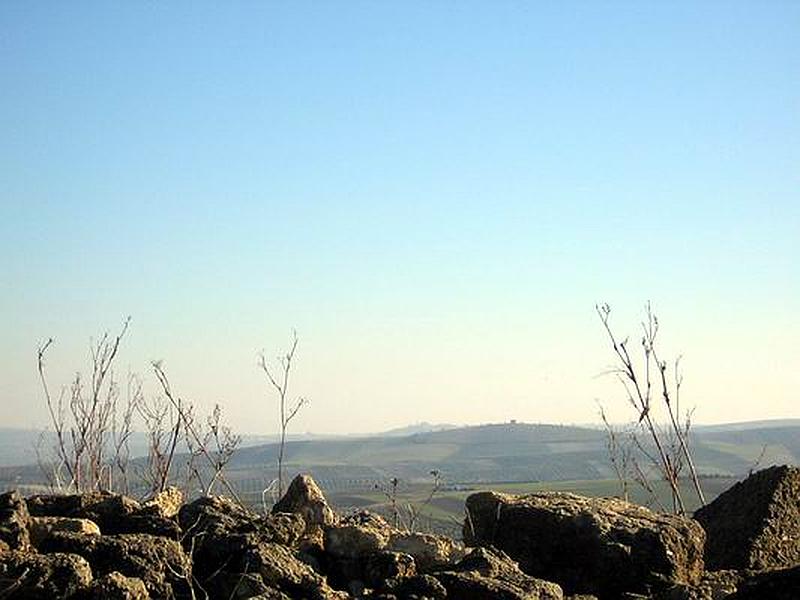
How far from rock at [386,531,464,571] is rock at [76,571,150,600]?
1603 millimetres

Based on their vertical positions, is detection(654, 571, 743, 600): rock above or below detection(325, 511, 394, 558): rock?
below

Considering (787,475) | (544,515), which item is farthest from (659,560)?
(787,475)

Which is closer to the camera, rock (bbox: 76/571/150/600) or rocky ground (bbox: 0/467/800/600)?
rock (bbox: 76/571/150/600)

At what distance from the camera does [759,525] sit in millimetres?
6535

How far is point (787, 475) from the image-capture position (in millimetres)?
6855

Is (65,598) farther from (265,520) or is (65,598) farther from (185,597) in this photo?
(265,520)

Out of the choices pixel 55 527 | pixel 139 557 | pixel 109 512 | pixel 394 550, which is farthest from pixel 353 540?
pixel 55 527

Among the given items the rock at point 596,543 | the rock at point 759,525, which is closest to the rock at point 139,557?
the rock at point 596,543

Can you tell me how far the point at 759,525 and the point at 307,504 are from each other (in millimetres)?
3036

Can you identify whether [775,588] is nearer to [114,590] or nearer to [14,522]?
[114,590]

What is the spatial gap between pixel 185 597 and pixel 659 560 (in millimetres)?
2713

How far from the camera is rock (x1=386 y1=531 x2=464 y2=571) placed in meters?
5.66

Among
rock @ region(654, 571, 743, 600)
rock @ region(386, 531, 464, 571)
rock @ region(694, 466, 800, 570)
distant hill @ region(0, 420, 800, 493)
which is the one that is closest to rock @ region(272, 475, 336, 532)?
rock @ region(386, 531, 464, 571)

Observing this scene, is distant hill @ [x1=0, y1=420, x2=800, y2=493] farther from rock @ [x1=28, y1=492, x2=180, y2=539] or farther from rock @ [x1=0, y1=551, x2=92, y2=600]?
rock @ [x1=0, y1=551, x2=92, y2=600]
